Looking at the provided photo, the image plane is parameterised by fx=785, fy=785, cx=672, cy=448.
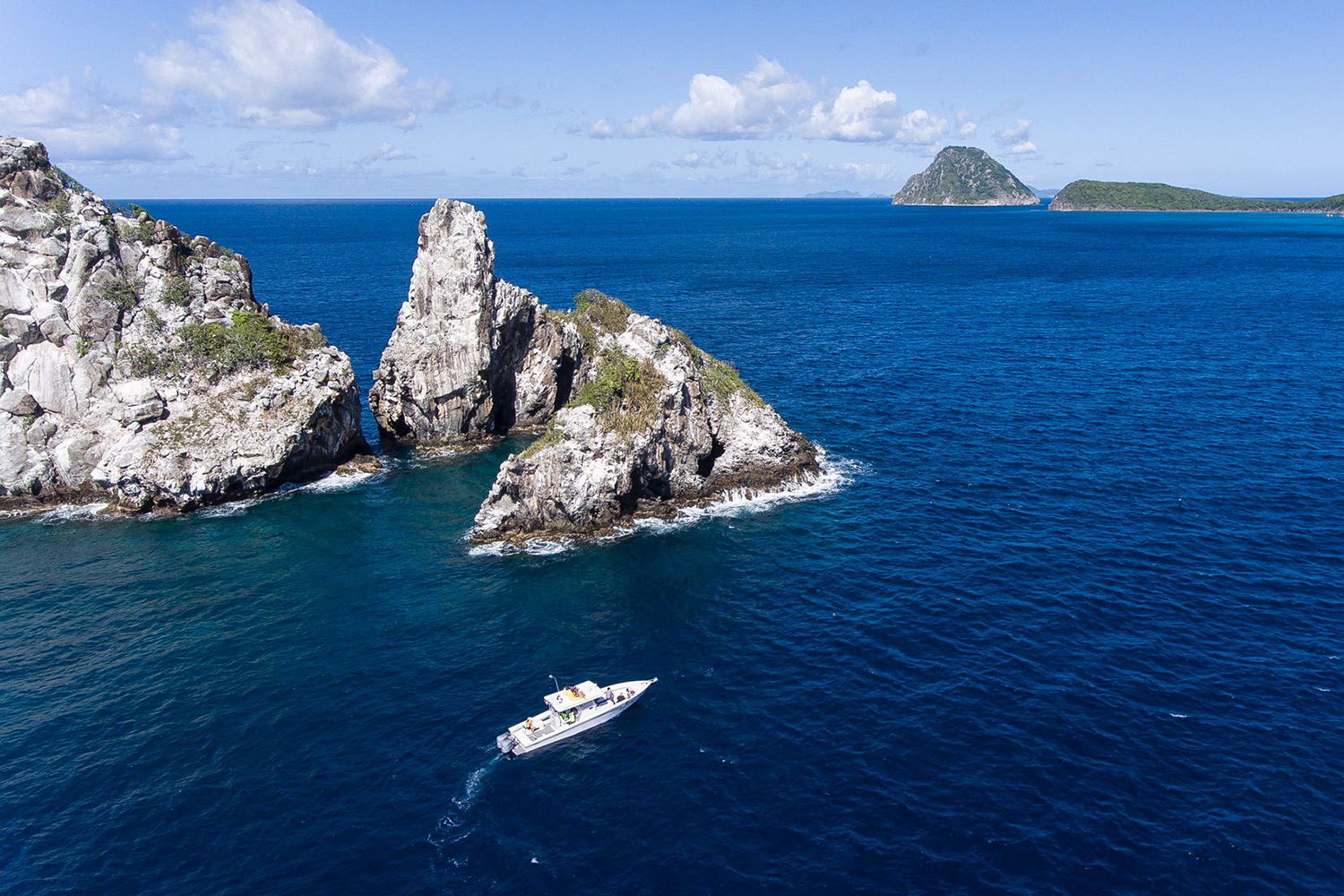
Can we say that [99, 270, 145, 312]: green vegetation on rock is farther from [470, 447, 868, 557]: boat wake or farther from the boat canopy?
the boat canopy

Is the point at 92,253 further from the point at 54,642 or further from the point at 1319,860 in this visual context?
the point at 1319,860

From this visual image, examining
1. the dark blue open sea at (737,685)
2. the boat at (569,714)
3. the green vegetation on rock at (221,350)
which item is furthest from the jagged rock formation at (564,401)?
the boat at (569,714)

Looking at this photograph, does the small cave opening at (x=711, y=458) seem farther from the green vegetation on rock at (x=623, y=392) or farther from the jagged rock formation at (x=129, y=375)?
the jagged rock formation at (x=129, y=375)

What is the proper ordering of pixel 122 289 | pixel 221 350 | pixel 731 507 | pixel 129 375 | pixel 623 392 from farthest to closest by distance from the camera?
pixel 122 289
pixel 221 350
pixel 129 375
pixel 731 507
pixel 623 392

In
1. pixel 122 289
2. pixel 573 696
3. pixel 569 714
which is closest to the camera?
pixel 569 714

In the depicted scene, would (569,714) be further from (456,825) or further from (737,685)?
(737,685)

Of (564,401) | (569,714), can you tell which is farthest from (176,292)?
(569,714)
